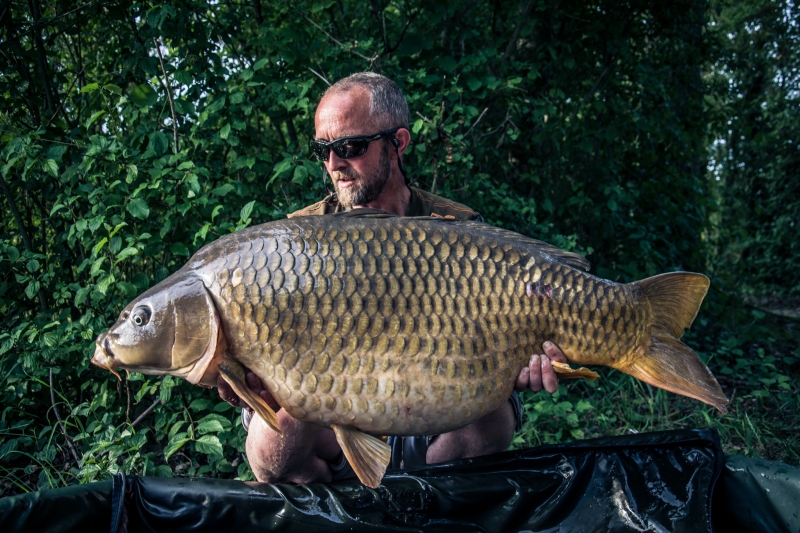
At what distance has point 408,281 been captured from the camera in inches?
51.2

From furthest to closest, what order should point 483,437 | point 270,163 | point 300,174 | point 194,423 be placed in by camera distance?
point 270,163 → point 300,174 → point 194,423 → point 483,437

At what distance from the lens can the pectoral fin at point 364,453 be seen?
1.32 m

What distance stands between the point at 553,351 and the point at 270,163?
156cm

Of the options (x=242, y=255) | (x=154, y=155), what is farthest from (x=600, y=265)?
(x=242, y=255)

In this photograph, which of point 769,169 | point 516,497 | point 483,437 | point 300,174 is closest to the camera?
point 516,497

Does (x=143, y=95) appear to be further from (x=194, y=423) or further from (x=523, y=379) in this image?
(x=523, y=379)

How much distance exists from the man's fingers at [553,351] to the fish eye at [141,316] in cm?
84

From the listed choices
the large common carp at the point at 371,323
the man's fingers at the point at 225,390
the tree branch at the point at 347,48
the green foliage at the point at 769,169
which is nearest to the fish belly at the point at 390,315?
the large common carp at the point at 371,323

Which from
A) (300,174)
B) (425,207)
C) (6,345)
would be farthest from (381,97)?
(6,345)

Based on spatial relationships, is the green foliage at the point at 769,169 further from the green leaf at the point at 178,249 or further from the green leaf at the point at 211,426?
the green leaf at the point at 211,426

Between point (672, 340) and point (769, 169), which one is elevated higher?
point (769, 169)

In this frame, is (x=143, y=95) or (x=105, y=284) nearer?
(x=105, y=284)

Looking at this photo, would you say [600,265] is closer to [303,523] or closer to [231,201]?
[231,201]

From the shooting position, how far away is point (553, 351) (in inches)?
55.4
